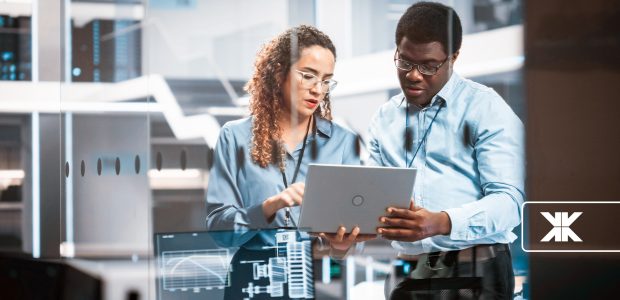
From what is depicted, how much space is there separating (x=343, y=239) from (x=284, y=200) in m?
0.26

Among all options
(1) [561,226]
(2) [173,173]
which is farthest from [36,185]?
(1) [561,226]

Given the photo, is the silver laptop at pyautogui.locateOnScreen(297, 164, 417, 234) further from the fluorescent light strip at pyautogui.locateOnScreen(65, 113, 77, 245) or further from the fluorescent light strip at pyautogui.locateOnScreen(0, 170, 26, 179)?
the fluorescent light strip at pyautogui.locateOnScreen(0, 170, 26, 179)

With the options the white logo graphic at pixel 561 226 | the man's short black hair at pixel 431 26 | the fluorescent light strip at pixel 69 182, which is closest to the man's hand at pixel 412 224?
the white logo graphic at pixel 561 226

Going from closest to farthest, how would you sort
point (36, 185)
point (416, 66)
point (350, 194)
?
point (350, 194), point (416, 66), point (36, 185)

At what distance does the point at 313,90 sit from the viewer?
284 centimetres

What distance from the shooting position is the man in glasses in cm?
286

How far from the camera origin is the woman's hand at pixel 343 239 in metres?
2.81

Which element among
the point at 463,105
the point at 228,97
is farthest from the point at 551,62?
the point at 228,97

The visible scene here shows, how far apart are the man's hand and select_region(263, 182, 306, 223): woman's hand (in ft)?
1.02

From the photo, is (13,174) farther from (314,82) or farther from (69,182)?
(314,82)

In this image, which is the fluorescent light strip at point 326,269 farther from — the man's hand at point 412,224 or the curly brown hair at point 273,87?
the curly brown hair at point 273,87

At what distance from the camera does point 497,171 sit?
288 cm

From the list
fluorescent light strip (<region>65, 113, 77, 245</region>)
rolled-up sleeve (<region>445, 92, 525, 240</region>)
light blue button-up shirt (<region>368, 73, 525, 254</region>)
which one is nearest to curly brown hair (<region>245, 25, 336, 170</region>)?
light blue button-up shirt (<region>368, 73, 525, 254</region>)

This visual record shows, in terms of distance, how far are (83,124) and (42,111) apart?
0.62 feet
